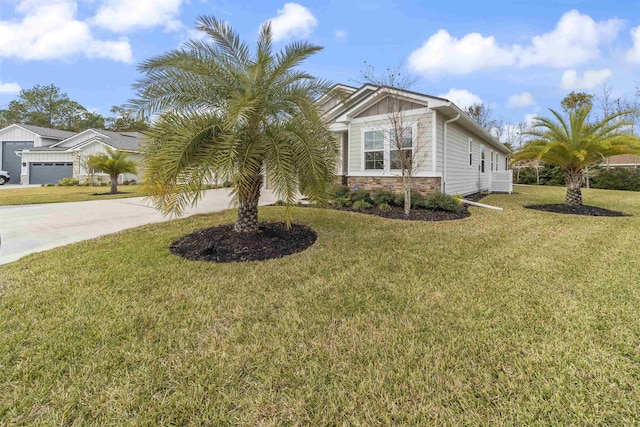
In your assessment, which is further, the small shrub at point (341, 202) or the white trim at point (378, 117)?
the small shrub at point (341, 202)

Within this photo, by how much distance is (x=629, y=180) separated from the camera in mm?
18516

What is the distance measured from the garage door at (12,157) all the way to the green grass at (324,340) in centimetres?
3291

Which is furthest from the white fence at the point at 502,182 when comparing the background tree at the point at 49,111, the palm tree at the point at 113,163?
the background tree at the point at 49,111

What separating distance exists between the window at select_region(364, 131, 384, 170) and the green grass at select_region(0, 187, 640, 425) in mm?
6549

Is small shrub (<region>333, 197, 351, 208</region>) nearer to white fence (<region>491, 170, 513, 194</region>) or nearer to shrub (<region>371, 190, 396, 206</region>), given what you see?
shrub (<region>371, 190, 396, 206</region>)

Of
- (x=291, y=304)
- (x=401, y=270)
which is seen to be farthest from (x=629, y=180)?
(x=291, y=304)

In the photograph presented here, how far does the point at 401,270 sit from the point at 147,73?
17.5ft

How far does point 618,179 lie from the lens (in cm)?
1886

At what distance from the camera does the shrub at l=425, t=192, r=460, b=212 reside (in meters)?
8.62

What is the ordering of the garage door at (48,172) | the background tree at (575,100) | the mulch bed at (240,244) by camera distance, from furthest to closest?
1. the background tree at (575,100)
2. the garage door at (48,172)
3. the mulch bed at (240,244)

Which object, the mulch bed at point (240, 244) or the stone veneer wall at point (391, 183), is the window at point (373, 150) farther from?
the mulch bed at point (240, 244)

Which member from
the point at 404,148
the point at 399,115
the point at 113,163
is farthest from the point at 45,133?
the point at 404,148

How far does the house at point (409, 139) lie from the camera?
9367 millimetres

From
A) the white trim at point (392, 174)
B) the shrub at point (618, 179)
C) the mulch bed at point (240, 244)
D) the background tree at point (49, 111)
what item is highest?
the background tree at point (49, 111)
